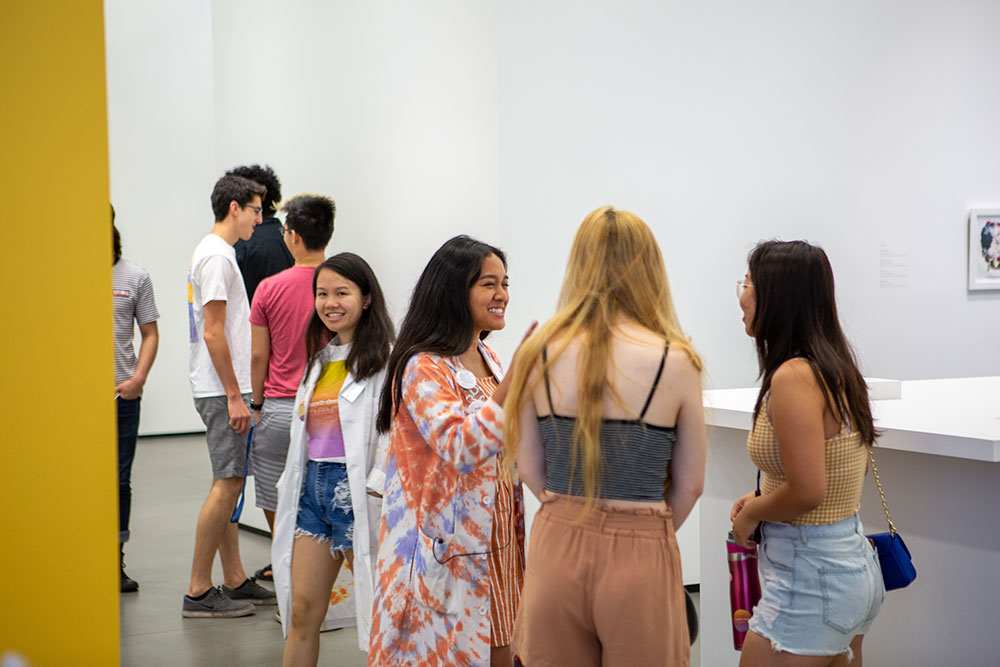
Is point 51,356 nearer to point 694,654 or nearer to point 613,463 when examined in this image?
point 613,463

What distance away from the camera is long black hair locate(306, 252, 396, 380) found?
3.28 metres

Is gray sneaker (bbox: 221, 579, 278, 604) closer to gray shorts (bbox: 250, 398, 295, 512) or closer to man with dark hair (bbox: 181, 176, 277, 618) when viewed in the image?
man with dark hair (bbox: 181, 176, 277, 618)

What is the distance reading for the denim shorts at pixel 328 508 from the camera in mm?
3223

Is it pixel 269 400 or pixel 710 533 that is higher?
pixel 269 400

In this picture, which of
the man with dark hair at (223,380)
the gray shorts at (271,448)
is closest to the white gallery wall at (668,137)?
the man with dark hair at (223,380)

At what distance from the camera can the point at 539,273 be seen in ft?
15.4

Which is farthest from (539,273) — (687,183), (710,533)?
(710,533)

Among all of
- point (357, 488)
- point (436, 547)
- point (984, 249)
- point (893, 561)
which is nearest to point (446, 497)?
point (436, 547)

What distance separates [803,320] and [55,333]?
167 cm

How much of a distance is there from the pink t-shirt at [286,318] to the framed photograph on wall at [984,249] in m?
4.30

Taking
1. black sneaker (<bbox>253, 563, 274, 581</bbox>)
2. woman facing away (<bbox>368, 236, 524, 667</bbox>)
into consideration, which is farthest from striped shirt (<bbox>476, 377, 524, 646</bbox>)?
black sneaker (<bbox>253, 563, 274, 581</bbox>)

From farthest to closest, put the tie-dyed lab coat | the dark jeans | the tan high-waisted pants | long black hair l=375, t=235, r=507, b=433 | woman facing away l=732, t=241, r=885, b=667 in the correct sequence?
the dark jeans → long black hair l=375, t=235, r=507, b=433 → the tie-dyed lab coat → woman facing away l=732, t=241, r=885, b=667 → the tan high-waisted pants

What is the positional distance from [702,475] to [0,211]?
144cm

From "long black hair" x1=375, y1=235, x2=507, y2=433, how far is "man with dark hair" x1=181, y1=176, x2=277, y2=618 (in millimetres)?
2298
